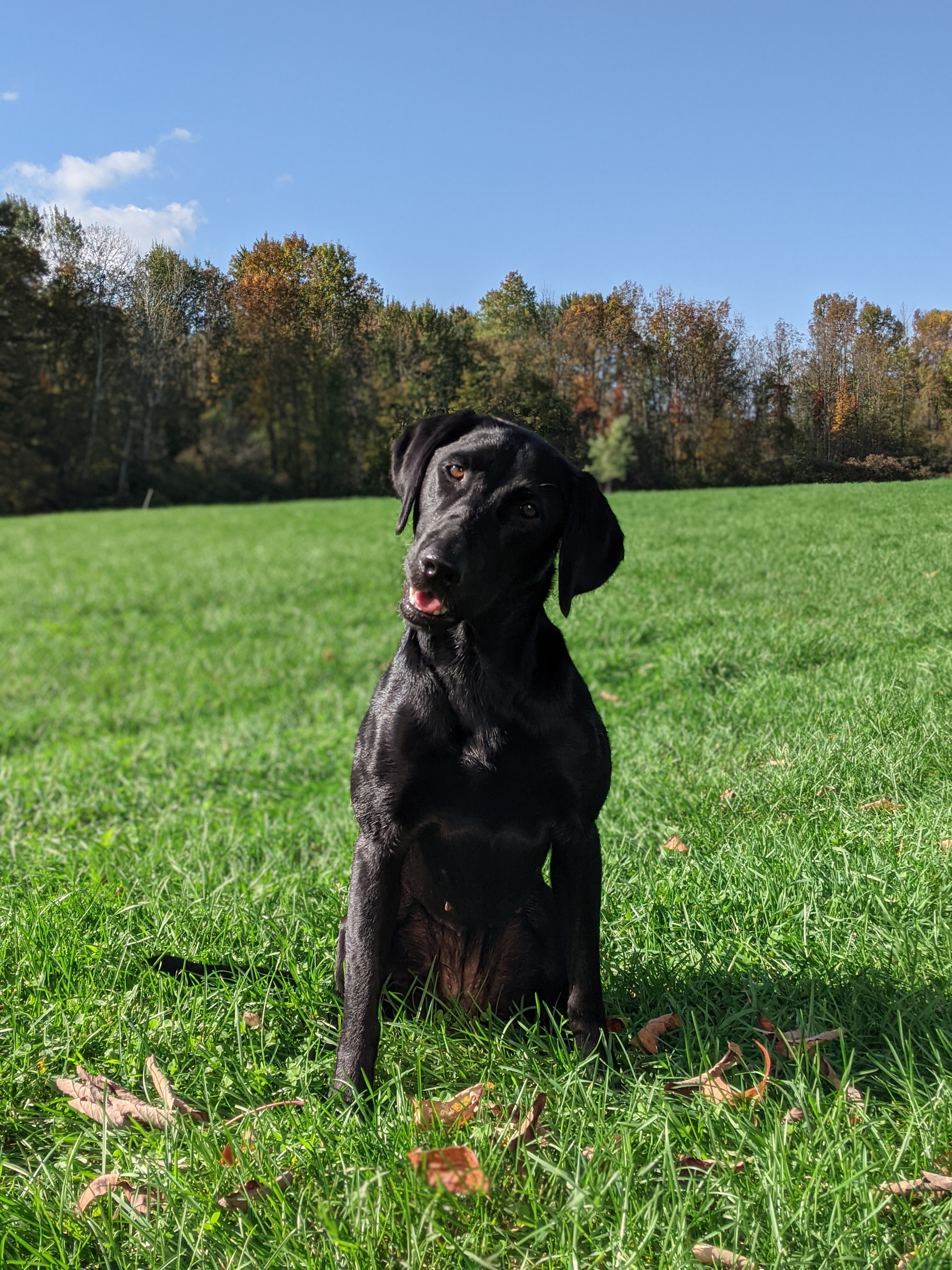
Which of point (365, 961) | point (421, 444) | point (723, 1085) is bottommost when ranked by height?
point (723, 1085)

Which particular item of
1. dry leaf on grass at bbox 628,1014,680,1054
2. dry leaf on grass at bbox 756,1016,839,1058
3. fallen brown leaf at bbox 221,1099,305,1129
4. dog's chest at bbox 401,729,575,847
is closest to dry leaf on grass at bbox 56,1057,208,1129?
fallen brown leaf at bbox 221,1099,305,1129

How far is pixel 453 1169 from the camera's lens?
79.4 inches

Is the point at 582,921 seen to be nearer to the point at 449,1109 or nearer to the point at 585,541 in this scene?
the point at 449,1109

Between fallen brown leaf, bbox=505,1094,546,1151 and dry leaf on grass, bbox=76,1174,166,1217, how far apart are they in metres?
0.80

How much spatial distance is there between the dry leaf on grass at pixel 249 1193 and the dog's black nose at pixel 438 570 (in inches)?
54.4

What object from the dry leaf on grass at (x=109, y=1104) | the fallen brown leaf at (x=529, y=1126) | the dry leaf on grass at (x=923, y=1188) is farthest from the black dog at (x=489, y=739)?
the dry leaf on grass at (x=923, y=1188)

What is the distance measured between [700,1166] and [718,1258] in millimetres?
250

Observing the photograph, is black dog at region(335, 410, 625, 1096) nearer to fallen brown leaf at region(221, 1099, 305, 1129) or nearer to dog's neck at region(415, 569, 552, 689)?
dog's neck at region(415, 569, 552, 689)

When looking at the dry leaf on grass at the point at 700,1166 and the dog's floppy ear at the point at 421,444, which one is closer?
the dry leaf on grass at the point at 700,1166

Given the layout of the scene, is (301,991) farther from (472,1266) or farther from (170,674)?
(170,674)

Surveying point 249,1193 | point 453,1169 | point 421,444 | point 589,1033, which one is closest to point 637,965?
point 589,1033

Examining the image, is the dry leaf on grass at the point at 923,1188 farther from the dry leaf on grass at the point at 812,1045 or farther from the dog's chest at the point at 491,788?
the dog's chest at the point at 491,788

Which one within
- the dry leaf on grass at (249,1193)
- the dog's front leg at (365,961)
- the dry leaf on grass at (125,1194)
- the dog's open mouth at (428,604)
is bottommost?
the dry leaf on grass at (125,1194)

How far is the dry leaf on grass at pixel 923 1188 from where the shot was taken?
196 centimetres
